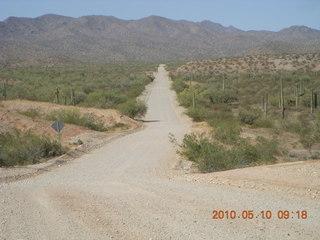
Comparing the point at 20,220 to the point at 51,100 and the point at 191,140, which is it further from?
the point at 51,100

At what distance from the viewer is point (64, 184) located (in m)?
12.1

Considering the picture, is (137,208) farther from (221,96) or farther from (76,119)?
(221,96)

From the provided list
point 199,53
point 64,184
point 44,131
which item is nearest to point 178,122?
point 44,131

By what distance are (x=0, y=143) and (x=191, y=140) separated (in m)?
8.92

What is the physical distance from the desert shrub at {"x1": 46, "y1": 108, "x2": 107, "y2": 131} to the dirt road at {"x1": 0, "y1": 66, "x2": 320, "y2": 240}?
13568 mm

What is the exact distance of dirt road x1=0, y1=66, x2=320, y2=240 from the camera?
24.1 ft

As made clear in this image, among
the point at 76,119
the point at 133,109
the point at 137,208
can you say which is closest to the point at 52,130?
the point at 76,119

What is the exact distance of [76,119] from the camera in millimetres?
27969

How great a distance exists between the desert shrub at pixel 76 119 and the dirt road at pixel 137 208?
44.5ft

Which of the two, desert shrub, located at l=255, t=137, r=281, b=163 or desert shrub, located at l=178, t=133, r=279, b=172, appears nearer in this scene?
desert shrub, located at l=178, t=133, r=279, b=172

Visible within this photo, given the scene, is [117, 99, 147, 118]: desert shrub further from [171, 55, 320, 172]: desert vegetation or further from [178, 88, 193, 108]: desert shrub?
[178, 88, 193, 108]: desert shrub
